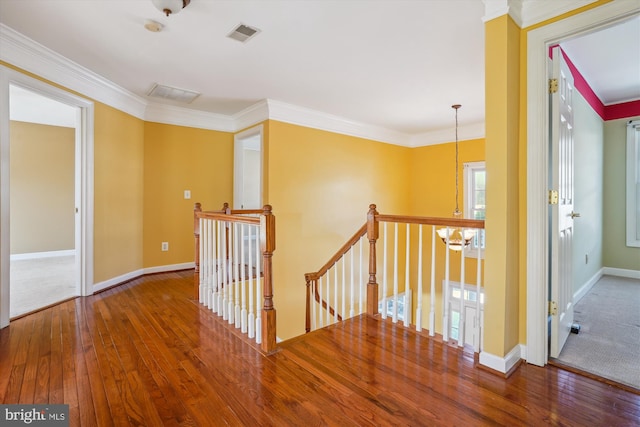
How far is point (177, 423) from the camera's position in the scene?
58.3 inches

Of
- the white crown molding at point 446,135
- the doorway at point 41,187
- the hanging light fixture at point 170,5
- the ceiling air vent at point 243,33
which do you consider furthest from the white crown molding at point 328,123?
the doorway at point 41,187

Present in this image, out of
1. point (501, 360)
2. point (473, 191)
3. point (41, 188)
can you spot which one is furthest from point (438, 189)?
point (41, 188)

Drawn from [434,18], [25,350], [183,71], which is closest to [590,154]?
[434,18]

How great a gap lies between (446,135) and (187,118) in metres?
4.67

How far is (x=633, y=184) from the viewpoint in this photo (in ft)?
13.7

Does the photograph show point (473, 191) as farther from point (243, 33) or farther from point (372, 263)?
point (243, 33)

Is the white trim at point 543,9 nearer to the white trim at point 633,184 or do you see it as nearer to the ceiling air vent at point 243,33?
the ceiling air vent at point 243,33

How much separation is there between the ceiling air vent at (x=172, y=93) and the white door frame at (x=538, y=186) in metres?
3.65

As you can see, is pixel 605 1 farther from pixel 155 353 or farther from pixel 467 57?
pixel 155 353

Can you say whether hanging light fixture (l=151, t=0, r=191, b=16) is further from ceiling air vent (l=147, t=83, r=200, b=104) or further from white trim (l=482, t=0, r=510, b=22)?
white trim (l=482, t=0, r=510, b=22)

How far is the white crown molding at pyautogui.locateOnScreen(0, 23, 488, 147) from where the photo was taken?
2.70 metres

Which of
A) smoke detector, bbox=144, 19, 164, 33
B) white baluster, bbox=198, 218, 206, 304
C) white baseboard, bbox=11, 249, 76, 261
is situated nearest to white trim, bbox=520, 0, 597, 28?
smoke detector, bbox=144, 19, 164, 33

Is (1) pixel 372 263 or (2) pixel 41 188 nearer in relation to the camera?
(1) pixel 372 263

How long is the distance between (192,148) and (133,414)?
13.0 feet
